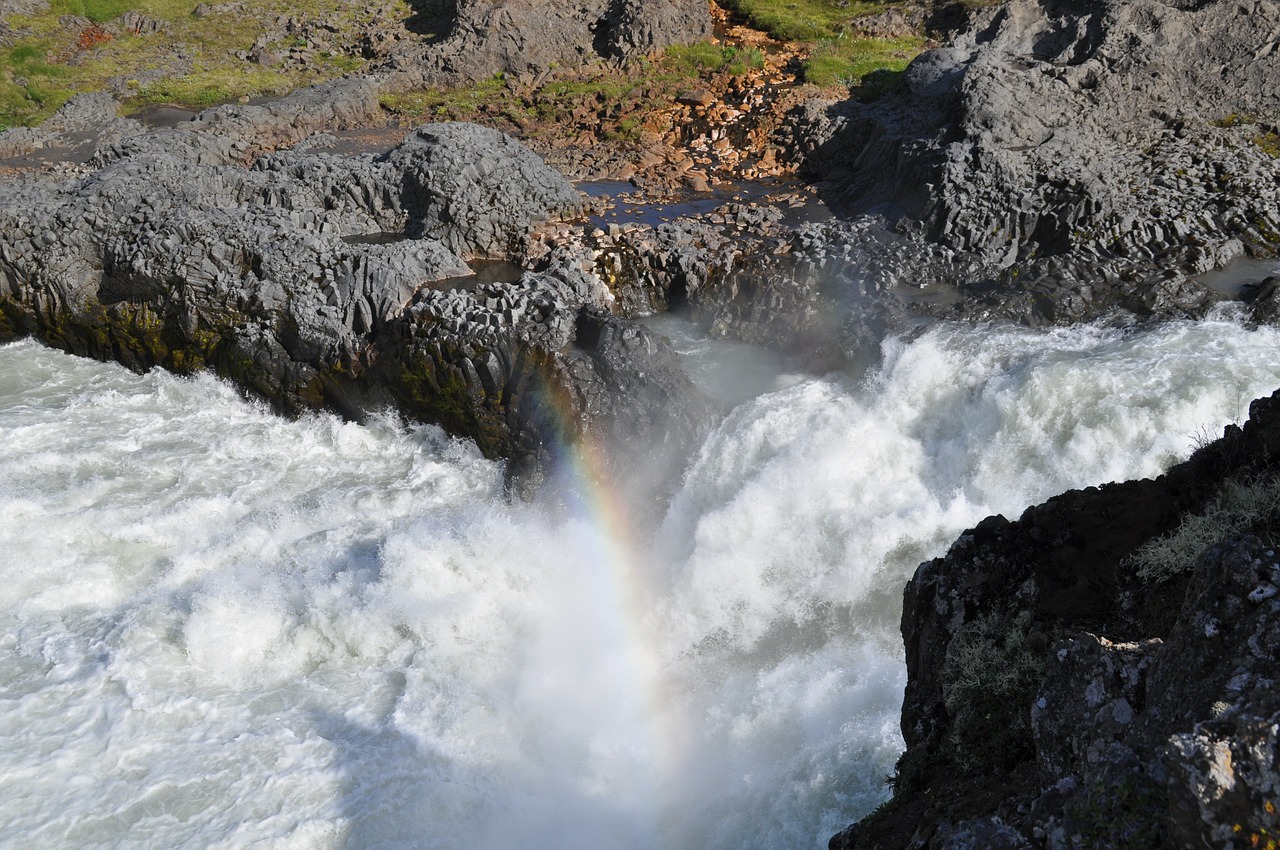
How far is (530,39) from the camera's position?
30.2 m

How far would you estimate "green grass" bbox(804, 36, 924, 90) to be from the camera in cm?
2667

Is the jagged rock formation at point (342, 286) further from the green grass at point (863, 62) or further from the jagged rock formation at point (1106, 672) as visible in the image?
the green grass at point (863, 62)

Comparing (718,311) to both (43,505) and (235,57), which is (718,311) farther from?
(235,57)

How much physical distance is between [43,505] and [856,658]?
13.0 m

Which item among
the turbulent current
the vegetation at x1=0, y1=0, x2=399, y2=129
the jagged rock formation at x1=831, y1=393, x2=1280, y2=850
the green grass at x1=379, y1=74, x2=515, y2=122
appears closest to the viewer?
the jagged rock formation at x1=831, y1=393, x2=1280, y2=850

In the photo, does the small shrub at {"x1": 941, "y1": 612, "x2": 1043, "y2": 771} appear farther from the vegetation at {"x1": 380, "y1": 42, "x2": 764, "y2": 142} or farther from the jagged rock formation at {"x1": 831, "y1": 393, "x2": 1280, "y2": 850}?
the vegetation at {"x1": 380, "y1": 42, "x2": 764, "y2": 142}

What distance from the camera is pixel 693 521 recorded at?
13.9m

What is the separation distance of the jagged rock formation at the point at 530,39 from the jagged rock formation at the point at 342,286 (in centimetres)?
922

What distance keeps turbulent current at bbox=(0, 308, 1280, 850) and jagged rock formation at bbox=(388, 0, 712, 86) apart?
57.4 ft

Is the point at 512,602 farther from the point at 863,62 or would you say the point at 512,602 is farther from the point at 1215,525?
the point at 863,62

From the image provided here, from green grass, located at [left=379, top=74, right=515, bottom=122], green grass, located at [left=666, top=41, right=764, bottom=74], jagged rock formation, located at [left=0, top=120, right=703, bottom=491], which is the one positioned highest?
green grass, located at [left=666, top=41, right=764, bottom=74]

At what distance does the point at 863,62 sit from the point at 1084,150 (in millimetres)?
10515

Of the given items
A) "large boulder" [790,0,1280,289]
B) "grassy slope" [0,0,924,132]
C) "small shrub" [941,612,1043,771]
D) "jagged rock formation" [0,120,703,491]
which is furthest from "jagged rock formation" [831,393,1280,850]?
"grassy slope" [0,0,924,132]

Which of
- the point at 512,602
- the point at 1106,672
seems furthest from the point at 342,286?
the point at 1106,672
